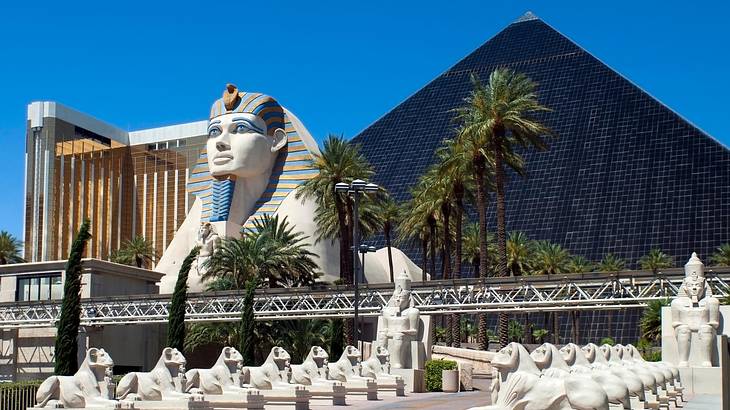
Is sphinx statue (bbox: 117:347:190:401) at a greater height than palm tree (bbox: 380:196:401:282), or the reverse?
palm tree (bbox: 380:196:401:282)

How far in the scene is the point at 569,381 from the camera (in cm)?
1347

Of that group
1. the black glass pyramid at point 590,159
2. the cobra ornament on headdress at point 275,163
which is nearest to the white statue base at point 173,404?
the cobra ornament on headdress at point 275,163

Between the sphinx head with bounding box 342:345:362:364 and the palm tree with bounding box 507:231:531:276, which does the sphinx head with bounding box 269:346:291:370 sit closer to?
the sphinx head with bounding box 342:345:362:364

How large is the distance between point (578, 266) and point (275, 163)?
2155cm

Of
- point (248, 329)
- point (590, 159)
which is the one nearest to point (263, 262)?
point (248, 329)

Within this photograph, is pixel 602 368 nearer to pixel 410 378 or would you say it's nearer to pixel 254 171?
pixel 410 378

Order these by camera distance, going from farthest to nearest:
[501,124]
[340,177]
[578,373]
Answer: [340,177] → [501,124] → [578,373]

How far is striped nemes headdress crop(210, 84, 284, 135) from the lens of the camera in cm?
5609

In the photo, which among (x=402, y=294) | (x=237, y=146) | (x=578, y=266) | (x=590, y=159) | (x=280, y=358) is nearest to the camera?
(x=280, y=358)

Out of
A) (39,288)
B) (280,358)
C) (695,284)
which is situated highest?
(39,288)

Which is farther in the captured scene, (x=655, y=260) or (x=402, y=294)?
(x=655, y=260)

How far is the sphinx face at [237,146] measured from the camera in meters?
55.7

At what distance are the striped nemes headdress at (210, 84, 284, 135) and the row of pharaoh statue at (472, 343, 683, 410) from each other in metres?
37.8

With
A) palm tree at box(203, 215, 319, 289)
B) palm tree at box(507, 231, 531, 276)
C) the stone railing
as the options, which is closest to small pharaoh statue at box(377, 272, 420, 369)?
the stone railing
